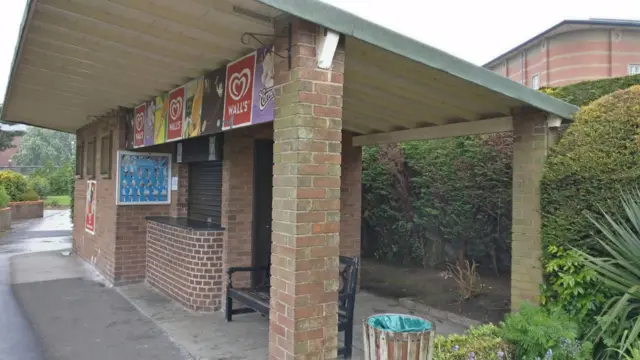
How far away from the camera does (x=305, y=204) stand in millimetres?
3154

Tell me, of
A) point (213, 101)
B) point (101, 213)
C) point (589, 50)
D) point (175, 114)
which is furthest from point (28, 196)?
point (589, 50)

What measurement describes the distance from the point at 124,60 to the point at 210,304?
3.21 m

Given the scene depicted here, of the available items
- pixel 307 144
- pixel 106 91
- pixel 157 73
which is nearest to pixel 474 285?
pixel 307 144

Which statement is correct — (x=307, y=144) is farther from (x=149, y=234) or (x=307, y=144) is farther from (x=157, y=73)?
(x=149, y=234)

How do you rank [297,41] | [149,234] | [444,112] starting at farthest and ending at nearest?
[149,234], [444,112], [297,41]

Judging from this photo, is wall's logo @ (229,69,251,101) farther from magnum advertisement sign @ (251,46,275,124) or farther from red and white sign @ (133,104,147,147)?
red and white sign @ (133,104,147,147)

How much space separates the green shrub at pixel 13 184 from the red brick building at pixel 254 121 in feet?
60.6

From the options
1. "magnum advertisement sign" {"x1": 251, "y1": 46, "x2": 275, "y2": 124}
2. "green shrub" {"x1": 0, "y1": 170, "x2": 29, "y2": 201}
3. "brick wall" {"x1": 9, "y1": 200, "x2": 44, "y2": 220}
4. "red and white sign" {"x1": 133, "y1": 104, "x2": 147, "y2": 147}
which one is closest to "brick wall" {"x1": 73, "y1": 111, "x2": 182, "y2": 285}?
"red and white sign" {"x1": 133, "y1": 104, "x2": 147, "y2": 147}

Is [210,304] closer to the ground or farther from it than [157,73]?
closer to the ground

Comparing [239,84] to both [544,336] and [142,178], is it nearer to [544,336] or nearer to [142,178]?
[544,336]

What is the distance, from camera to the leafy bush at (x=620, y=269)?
356cm

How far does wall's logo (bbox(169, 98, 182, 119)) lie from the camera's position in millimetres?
5594

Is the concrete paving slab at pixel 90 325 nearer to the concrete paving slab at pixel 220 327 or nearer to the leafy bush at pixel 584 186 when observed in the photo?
the concrete paving slab at pixel 220 327

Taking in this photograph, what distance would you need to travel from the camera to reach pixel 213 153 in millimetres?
6238
